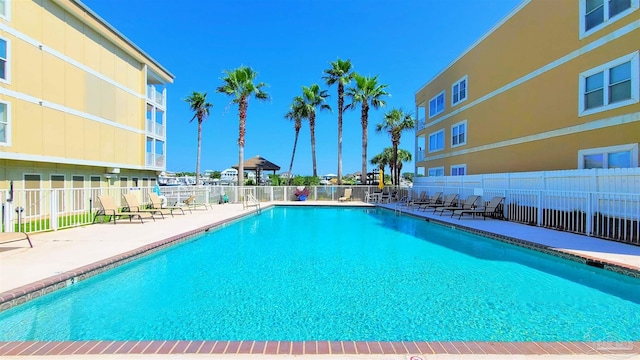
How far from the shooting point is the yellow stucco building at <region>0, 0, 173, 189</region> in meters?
12.3

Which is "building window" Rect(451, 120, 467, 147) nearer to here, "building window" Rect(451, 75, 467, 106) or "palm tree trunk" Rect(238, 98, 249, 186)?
"building window" Rect(451, 75, 467, 106)

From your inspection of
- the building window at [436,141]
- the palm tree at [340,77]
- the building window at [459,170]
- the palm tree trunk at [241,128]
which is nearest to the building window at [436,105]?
the building window at [436,141]

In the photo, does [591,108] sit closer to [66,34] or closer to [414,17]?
[414,17]

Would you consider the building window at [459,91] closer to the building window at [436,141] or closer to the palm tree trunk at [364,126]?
the building window at [436,141]

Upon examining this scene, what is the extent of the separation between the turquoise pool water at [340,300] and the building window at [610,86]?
6489 millimetres

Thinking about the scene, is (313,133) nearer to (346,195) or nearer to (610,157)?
(346,195)

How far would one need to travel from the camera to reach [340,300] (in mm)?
4691

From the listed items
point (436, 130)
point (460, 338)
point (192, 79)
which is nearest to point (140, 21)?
point (192, 79)

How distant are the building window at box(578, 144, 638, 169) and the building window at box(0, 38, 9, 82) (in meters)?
20.9

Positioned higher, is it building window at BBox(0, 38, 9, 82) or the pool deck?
building window at BBox(0, 38, 9, 82)

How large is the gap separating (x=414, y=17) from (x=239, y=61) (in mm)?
12719

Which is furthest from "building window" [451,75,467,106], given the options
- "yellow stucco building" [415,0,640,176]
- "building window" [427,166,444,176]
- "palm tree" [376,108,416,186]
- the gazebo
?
the gazebo

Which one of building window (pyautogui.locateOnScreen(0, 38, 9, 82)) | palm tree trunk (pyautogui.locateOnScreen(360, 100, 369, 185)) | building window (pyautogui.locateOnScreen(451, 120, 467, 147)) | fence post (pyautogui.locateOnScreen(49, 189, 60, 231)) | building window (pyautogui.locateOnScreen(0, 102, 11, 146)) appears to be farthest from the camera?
palm tree trunk (pyautogui.locateOnScreen(360, 100, 369, 185))

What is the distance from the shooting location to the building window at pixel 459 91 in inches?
778
